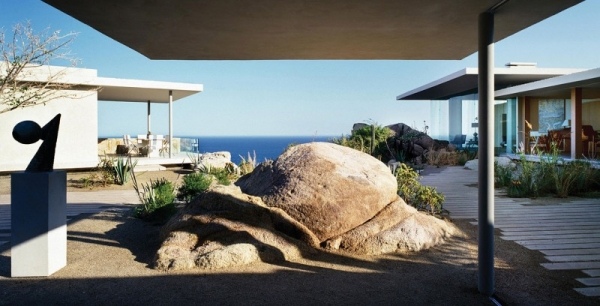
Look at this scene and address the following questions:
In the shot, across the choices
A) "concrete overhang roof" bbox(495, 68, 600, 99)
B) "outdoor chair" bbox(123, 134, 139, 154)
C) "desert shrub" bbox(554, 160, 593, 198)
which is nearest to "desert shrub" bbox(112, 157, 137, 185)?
"outdoor chair" bbox(123, 134, 139, 154)

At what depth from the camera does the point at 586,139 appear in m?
15.2

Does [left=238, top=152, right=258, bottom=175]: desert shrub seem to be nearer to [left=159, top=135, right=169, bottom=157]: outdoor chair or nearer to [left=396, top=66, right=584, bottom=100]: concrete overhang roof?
[left=159, top=135, right=169, bottom=157]: outdoor chair

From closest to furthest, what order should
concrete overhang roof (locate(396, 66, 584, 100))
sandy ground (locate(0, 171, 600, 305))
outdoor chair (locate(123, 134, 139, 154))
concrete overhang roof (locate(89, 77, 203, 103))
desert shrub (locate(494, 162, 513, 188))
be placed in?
sandy ground (locate(0, 171, 600, 305)) → desert shrub (locate(494, 162, 513, 188)) → concrete overhang roof (locate(89, 77, 203, 103)) → concrete overhang roof (locate(396, 66, 584, 100)) → outdoor chair (locate(123, 134, 139, 154))

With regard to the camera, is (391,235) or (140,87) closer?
(391,235)

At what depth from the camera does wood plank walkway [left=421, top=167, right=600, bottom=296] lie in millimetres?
4887

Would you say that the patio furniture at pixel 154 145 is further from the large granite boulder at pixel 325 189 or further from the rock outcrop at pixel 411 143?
the large granite boulder at pixel 325 189

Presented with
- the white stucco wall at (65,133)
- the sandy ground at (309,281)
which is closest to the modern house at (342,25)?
the sandy ground at (309,281)

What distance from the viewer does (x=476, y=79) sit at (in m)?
17.8

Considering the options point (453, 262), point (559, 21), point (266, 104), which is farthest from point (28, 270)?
point (266, 104)

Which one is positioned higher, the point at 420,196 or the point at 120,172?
the point at 120,172

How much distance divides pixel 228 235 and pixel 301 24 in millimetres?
2612

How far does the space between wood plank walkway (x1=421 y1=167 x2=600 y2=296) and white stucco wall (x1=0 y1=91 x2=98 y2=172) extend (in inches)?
488

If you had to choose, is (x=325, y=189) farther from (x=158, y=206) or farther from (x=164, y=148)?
(x=164, y=148)

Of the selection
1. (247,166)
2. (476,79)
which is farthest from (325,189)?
(476,79)
